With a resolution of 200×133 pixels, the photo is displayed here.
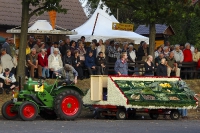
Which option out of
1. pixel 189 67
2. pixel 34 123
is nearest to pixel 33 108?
pixel 34 123

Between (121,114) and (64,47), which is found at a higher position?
(64,47)

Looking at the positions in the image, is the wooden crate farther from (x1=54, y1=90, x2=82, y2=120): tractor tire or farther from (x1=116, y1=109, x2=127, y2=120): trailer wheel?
(x1=54, y1=90, x2=82, y2=120): tractor tire

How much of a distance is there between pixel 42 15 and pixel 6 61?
70.4 ft

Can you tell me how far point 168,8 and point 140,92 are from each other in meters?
7.50

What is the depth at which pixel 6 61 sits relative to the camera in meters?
27.6

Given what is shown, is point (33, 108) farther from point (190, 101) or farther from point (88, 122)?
point (190, 101)

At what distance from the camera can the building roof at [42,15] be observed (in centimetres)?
4653

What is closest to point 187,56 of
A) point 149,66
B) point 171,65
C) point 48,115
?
point 171,65

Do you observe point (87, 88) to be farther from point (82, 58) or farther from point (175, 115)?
point (175, 115)

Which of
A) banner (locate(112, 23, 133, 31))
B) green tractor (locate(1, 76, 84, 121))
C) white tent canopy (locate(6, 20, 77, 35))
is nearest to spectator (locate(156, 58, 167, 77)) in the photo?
A: green tractor (locate(1, 76, 84, 121))

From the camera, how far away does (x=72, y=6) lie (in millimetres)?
51875

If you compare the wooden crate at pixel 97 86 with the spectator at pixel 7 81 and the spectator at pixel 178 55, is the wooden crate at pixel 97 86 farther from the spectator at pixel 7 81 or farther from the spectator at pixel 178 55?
the spectator at pixel 178 55

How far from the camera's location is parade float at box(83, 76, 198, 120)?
23281 millimetres

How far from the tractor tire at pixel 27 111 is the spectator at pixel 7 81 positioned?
15.2 feet
